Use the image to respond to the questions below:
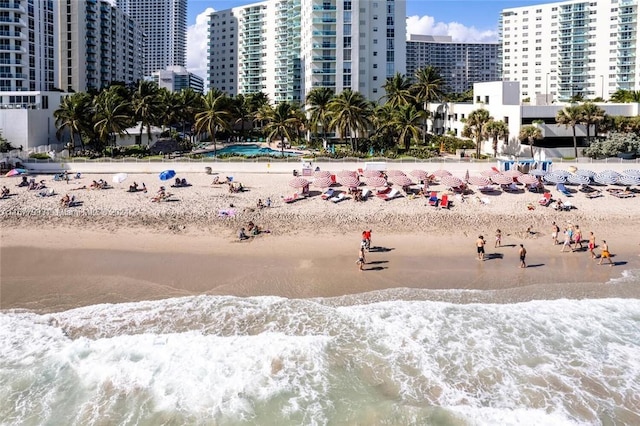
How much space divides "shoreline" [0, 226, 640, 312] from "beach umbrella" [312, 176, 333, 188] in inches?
276

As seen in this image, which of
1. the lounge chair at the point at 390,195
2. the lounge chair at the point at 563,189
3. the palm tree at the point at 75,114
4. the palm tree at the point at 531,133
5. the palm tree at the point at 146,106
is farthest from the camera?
the palm tree at the point at 146,106

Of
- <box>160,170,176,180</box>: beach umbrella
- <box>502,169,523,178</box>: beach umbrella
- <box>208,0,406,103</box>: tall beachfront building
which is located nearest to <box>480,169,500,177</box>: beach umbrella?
<box>502,169,523,178</box>: beach umbrella

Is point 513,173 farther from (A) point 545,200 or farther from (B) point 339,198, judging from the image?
(B) point 339,198

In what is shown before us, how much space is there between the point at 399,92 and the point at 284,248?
1908 inches

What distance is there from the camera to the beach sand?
77.2 ft

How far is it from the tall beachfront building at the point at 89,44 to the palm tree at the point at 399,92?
57.9 metres

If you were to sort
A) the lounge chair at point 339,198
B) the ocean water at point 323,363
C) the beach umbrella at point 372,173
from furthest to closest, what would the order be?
the beach umbrella at point 372,173 → the lounge chair at point 339,198 → the ocean water at point 323,363

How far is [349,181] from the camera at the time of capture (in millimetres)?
38156

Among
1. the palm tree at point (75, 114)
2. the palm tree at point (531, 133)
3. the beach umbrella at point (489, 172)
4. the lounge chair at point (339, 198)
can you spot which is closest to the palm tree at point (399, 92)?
the palm tree at point (531, 133)

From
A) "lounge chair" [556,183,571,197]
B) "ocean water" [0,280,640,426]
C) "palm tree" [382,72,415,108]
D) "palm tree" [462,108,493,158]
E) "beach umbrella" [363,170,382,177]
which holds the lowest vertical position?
"ocean water" [0,280,640,426]

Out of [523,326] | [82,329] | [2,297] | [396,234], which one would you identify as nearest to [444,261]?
[396,234]

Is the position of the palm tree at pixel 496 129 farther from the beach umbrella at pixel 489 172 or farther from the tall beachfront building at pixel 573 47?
the tall beachfront building at pixel 573 47

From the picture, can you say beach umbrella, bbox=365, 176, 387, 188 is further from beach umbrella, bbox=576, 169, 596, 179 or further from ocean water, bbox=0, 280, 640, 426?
ocean water, bbox=0, 280, 640, 426

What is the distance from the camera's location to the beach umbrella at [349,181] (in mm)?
37656
